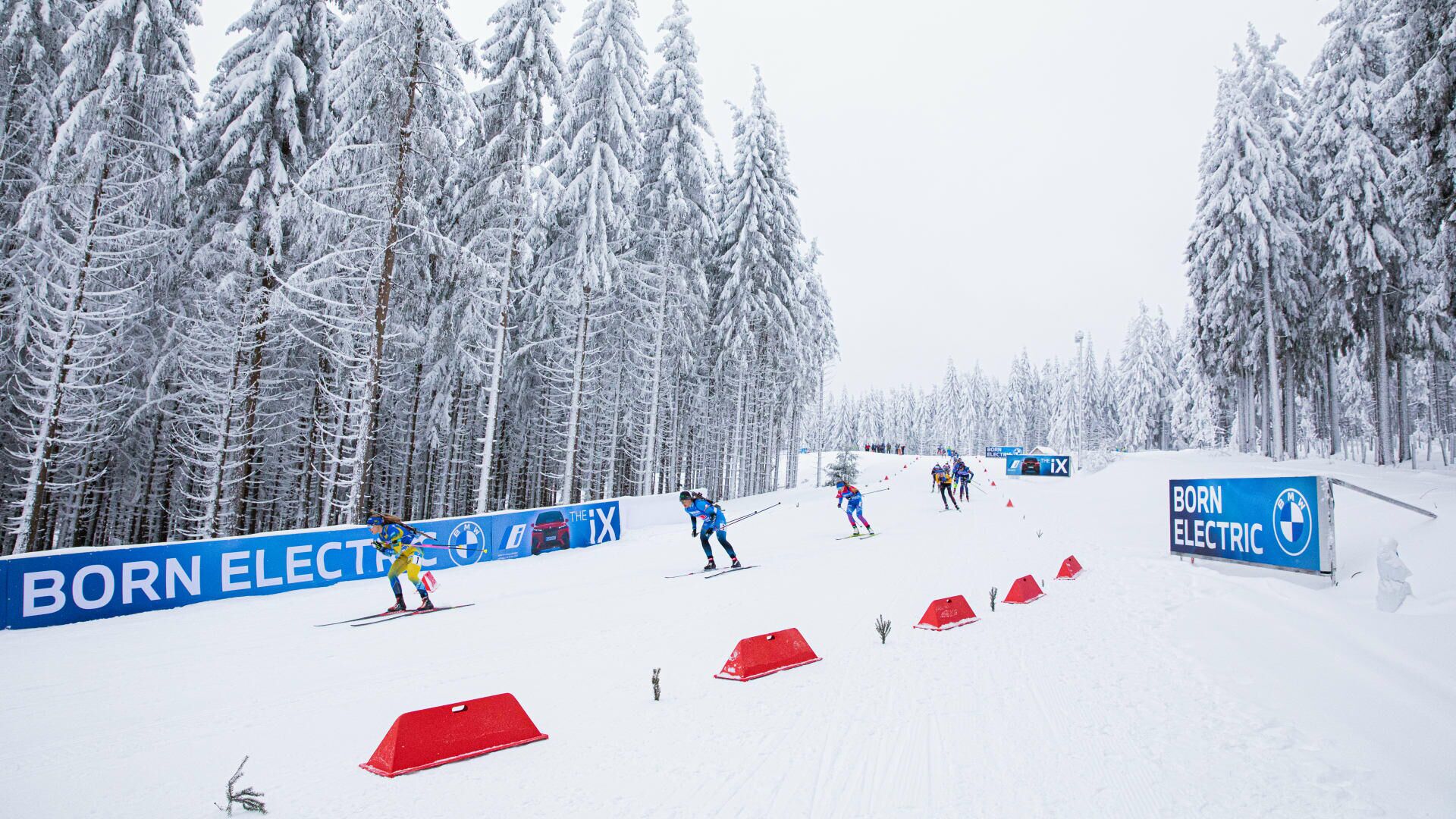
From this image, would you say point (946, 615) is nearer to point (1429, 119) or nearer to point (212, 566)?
point (212, 566)

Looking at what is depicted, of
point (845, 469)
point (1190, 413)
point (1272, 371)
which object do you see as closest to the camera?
point (1272, 371)

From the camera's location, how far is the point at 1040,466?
47625 millimetres

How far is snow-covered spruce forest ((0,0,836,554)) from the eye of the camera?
1591 centimetres

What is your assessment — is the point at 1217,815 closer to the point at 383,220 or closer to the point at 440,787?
the point at 440,787

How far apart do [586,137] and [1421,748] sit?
22.2 m

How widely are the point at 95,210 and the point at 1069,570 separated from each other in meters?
Result: 23.5

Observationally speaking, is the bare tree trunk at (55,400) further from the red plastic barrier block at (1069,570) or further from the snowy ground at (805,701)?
the red plastic barrier block at (1069,570)

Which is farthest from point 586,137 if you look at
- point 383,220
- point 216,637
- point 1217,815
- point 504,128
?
point 1217,815

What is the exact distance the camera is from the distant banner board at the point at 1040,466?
46.7m

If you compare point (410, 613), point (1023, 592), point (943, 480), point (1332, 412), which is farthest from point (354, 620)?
point (1332, 412)

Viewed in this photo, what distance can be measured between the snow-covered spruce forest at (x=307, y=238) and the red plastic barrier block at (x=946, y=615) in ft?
44.5

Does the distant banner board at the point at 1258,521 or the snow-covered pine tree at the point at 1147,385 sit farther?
the snow-covered pine tree at the point at 1147,385

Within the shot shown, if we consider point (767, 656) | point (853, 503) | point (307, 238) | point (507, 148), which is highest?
point (507, 148)

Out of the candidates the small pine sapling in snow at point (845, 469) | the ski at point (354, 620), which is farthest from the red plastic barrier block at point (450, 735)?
the small pine sapling in snow at point (845, 469)
